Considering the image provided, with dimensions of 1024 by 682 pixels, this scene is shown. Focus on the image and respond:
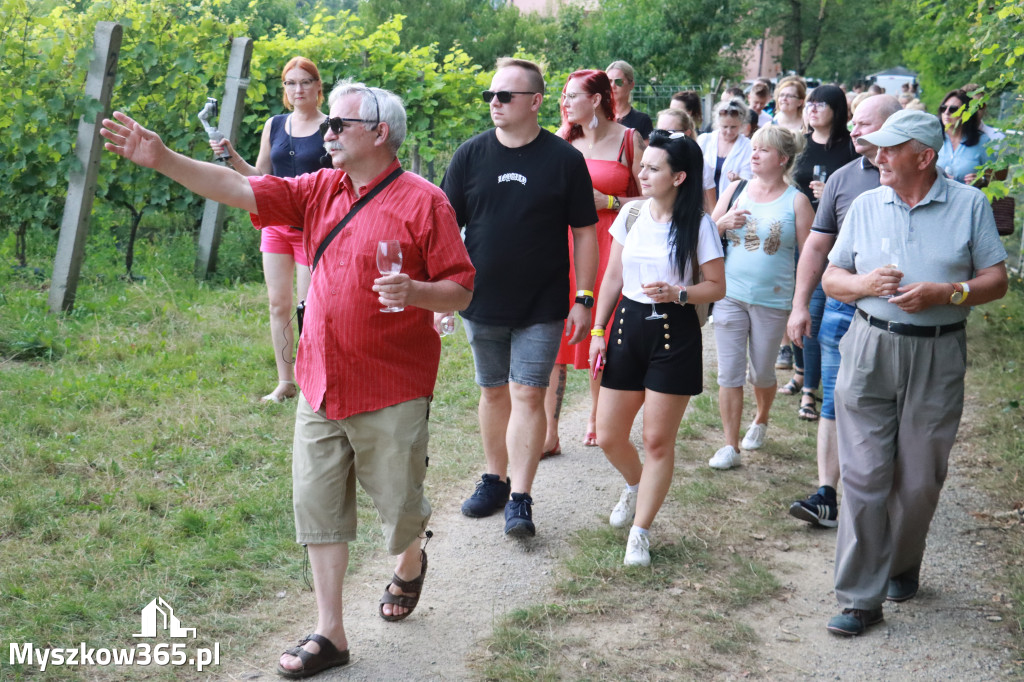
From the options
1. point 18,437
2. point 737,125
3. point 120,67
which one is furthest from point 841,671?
point 120,67

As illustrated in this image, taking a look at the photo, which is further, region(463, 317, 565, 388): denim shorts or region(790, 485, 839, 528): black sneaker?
region(790, 485, 839, 528): black sneaker

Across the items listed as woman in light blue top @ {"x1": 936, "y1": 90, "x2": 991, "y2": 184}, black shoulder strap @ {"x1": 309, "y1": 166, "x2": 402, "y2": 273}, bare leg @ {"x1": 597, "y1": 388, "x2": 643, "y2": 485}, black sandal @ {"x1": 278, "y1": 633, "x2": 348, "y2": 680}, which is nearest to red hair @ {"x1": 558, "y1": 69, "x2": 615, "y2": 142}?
bare leg @ {"x1": 597, "y1": 388, "x2": 643, "y2": 485}

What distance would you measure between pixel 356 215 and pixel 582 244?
1.76 metres

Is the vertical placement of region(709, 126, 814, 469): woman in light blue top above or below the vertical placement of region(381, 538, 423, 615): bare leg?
above

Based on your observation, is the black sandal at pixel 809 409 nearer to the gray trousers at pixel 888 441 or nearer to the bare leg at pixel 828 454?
the bare leg at pixel 828 454

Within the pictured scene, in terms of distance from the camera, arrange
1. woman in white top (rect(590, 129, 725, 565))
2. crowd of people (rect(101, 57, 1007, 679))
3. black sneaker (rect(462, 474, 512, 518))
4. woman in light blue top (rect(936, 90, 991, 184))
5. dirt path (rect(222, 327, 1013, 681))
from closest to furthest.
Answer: crowd of people (rect(101, 57, 1007, 679))
dirt path (rect(222, 327, 1013, 681))
woman in white top (rect(590, 129, 725, 565))
black sneaker (rect(462, 474, 512, 518))
woman in light blue top (rect(936, 90, 991, 184))

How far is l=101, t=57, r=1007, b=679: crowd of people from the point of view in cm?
360

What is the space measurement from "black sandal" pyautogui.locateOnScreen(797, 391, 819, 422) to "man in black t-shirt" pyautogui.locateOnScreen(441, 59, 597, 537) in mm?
2886

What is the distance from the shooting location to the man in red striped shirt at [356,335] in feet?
11.6

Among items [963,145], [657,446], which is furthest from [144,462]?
[963,145]

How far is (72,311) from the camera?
802 cm

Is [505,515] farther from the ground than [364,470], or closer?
closer

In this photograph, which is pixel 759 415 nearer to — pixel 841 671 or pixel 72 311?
pixel 841 671

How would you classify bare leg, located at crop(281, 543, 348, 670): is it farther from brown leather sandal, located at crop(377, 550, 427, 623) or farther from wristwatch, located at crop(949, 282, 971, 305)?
wristwatch, located at crop(949, 282, 971, 305)
